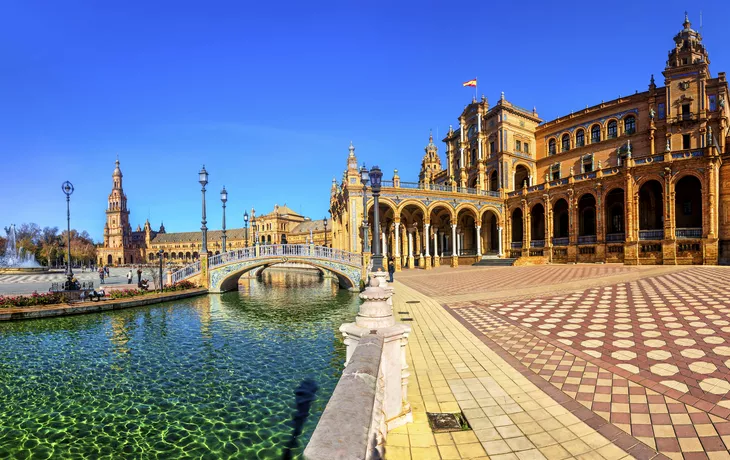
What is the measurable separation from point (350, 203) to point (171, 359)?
997 inches

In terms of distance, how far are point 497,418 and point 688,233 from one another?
32.3m

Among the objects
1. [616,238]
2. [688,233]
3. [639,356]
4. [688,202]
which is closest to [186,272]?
[639,356]

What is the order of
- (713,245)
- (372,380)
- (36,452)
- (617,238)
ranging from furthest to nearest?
1. (617,238)
2. (713,245)
3. (36,452)
4. (372,380)

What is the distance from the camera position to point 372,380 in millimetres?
2453

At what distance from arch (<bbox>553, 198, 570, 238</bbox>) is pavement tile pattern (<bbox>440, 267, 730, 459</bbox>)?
2678 cm

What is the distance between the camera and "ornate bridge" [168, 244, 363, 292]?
23.6 m

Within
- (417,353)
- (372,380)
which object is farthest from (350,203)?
(372,380)

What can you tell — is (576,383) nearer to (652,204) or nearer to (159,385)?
(159,385)

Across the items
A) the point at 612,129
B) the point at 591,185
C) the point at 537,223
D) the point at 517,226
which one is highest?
the point at 612,129

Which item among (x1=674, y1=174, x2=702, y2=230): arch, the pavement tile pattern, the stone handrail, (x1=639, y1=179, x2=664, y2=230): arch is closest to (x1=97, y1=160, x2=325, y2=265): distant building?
(x1=639, y1=179, x2=664, y2=230): arch

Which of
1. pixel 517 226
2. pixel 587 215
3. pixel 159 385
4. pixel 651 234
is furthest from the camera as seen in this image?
pixel 517 226

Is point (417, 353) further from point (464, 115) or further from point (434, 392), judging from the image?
point (464, 115)

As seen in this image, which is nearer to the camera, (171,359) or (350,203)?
(171,359)

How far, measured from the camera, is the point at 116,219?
126 metres
